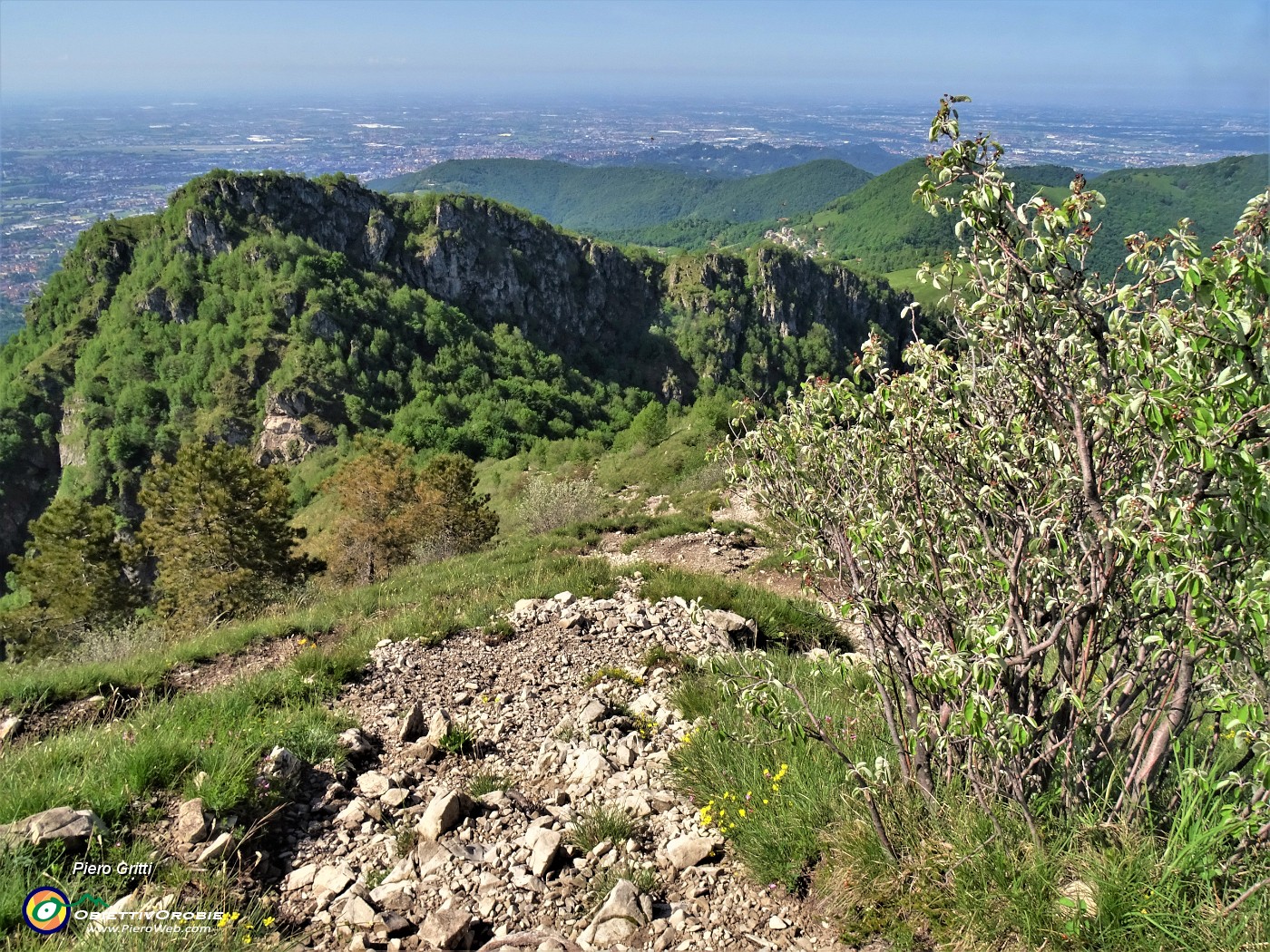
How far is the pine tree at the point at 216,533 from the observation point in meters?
20.8

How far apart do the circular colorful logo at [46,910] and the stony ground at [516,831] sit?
0.64 m

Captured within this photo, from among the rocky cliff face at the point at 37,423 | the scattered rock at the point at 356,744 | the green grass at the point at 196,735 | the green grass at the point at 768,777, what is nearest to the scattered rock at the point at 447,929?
the green grass at the point at 196,735

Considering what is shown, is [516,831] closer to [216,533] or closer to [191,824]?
[191,824]

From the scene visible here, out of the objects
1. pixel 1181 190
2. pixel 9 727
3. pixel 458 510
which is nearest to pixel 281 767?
pixel 9 727

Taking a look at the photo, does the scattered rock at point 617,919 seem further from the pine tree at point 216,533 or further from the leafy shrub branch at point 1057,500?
the pine tree at point 216,533

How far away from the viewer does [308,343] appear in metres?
82.0

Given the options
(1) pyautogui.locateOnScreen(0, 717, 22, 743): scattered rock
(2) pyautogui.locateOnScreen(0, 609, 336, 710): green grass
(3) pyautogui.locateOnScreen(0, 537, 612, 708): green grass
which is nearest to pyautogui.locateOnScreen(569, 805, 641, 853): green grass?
(3) pyautogui.locateOnScreen(0, 537, 612, 708): green grass

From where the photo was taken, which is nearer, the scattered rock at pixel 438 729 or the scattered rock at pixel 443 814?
the scattered rock at pixel 443 814

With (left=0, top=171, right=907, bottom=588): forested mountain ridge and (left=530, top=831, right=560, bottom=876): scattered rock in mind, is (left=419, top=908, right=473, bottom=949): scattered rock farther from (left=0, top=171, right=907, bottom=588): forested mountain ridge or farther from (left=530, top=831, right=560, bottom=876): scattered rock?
(left=0, top=171, right=907, bottom=588): forested mountain ridge

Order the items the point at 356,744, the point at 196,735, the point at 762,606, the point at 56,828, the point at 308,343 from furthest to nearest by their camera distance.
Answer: the point at 308,343 < the point at 762,606 < the point at 356,744 < the point at 196,735 < the point at 56,828

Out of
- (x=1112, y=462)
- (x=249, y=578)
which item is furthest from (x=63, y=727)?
(x=249, y=578)

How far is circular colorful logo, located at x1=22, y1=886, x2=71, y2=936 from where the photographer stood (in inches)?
124

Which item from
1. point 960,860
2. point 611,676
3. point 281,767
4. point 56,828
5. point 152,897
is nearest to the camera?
point 960,860

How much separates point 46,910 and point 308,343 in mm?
88568
